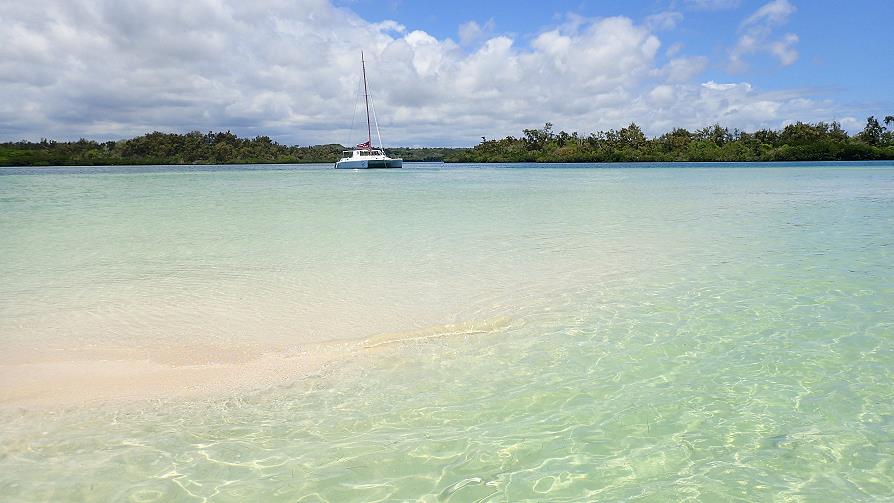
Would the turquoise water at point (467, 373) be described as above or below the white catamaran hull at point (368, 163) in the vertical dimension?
below

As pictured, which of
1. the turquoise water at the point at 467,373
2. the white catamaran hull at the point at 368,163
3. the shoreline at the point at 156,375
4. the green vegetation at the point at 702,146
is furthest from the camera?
the green vegetation at the point at 702,146

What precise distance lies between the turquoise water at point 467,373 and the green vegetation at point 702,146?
103 metres

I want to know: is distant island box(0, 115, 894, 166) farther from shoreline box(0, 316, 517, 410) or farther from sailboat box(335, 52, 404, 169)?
shoreline box(0, 316, 517, 410)

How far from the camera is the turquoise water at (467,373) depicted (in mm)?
3162

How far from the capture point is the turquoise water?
10.4ft

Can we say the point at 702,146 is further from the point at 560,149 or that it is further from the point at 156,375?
the point at 156,375

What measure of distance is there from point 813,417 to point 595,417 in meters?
1.44

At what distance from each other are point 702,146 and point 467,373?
387 ft

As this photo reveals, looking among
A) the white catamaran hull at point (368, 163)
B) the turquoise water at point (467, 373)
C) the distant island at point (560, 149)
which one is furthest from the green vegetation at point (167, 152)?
the turquoise water at point (467, 373)

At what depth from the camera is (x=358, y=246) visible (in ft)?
37.7

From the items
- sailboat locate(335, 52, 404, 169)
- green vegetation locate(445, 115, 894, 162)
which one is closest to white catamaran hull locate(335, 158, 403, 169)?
sailboat locate(335, 52, 404, 169)

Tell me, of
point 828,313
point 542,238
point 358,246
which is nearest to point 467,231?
point 542,238

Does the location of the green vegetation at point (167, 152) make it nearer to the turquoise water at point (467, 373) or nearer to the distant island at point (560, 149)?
the distant island at point (560, 149)

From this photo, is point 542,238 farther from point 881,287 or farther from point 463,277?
point 881,287
